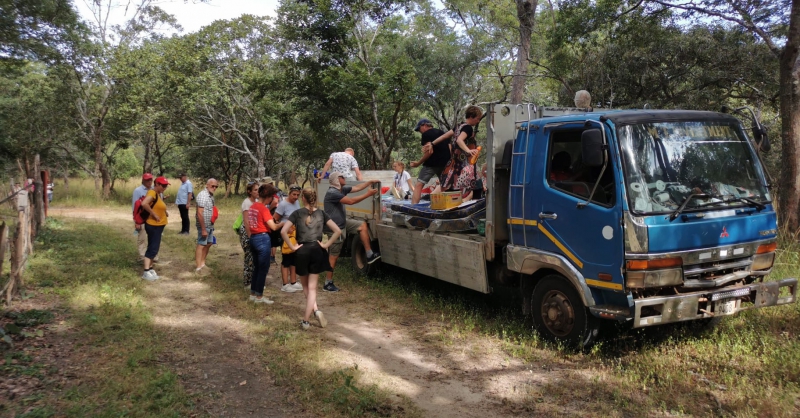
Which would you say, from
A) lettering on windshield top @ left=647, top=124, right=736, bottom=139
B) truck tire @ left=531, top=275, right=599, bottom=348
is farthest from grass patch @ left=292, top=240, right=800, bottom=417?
lettering on windshield top @ left=647, top=124, right=736, bottom=139

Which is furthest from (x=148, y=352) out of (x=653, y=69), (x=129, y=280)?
(x=653, y=69)

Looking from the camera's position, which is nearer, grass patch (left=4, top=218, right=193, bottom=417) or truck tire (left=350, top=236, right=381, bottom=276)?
grass patch (left=4, top=218, right=193, bottom=417)

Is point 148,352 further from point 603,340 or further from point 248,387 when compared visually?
point 603,340

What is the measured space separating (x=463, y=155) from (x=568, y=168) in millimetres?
1861

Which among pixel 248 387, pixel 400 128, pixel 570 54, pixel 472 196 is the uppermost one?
pixel 570 54

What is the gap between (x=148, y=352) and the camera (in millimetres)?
5625

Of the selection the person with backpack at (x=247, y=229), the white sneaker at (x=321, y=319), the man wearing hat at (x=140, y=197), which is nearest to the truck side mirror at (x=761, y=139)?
the white sneaker at (x=321, y=319)

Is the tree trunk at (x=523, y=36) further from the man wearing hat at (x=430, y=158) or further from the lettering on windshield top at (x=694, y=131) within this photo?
the lettering on windshield top at (x=694, y=131)

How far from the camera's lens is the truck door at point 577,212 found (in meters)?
4.92

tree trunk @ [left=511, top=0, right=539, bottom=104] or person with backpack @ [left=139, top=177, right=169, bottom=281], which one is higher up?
tree trunk @ [left=511, top=0, right=539, bottom=104]

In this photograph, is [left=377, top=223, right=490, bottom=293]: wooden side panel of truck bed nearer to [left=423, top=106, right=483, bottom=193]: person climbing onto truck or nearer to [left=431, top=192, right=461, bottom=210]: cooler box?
[left=431, top=192, right=461, bottom=210]: cooler box

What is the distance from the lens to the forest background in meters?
12.7

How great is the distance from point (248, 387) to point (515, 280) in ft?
10.5

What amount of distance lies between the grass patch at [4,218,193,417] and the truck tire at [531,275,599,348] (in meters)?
3.52
